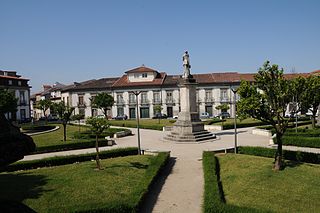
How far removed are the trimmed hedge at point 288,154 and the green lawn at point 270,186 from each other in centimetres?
89

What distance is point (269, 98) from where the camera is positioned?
42.7 ft

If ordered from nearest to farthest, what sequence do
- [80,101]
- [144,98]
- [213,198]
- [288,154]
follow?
1. [213,198]
2. [288,154]
3. [144,98]
4. [80,101]

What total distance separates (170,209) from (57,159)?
27.2 feet

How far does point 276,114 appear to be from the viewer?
12.7 metres

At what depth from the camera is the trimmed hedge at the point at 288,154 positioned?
1362cm

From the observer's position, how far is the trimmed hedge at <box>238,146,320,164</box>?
44.7 ft

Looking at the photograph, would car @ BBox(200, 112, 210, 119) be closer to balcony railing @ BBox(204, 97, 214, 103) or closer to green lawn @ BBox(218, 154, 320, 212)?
balcony railing @ BBox(204, 97, 214, 103)

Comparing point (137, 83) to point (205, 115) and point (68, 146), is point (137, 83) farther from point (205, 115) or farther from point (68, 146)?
point (68, 146)

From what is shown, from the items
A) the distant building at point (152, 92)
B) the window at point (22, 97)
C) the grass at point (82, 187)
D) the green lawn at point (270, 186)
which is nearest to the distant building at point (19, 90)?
the window at point (22, 97)

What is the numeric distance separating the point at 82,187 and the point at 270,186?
708 centimetres

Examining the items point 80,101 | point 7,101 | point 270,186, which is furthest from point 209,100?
point 270,186

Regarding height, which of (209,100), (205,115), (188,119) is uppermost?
(209,100)

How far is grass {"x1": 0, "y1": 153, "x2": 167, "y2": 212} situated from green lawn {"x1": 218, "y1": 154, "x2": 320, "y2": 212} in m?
3.25

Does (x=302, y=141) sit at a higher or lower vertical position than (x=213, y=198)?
higher
